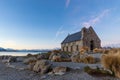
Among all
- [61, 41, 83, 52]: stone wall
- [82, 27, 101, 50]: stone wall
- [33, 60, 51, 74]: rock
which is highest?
[82, 27, 101, 50]: stone wall

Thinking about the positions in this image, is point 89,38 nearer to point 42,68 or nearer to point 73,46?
point 73,46

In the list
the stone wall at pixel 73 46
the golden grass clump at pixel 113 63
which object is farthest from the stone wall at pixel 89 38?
the golden grass clump at pixel 113 63

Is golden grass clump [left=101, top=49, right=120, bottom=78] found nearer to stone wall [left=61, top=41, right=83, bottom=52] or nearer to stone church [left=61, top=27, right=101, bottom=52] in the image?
stone church [left=61, top=27, right=101, bottom=52]

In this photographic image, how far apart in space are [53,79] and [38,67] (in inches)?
102

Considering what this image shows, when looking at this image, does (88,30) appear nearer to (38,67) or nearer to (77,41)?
(77,41)

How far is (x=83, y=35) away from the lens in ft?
102

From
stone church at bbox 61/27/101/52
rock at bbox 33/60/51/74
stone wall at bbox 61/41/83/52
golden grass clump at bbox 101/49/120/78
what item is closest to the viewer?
golden grass clump at bbox 101/49/120/78

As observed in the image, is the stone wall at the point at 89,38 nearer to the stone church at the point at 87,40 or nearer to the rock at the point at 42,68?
the stone church at the point at 87,40

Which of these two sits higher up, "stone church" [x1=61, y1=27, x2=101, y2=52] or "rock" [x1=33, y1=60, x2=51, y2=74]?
"stone church" [x1=61, y1=27, x2=101, y2=52]

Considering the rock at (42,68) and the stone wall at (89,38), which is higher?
the stone wall at (89,38)

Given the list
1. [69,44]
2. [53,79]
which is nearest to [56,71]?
[53,79]

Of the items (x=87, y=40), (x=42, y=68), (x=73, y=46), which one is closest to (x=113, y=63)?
(x=42, y=68)

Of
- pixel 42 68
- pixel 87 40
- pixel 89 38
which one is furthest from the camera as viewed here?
pixel 89 38

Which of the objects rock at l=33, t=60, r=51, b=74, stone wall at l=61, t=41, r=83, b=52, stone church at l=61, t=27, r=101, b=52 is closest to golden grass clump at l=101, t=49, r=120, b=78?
rock at l=33, t=60, r=51, b=74
